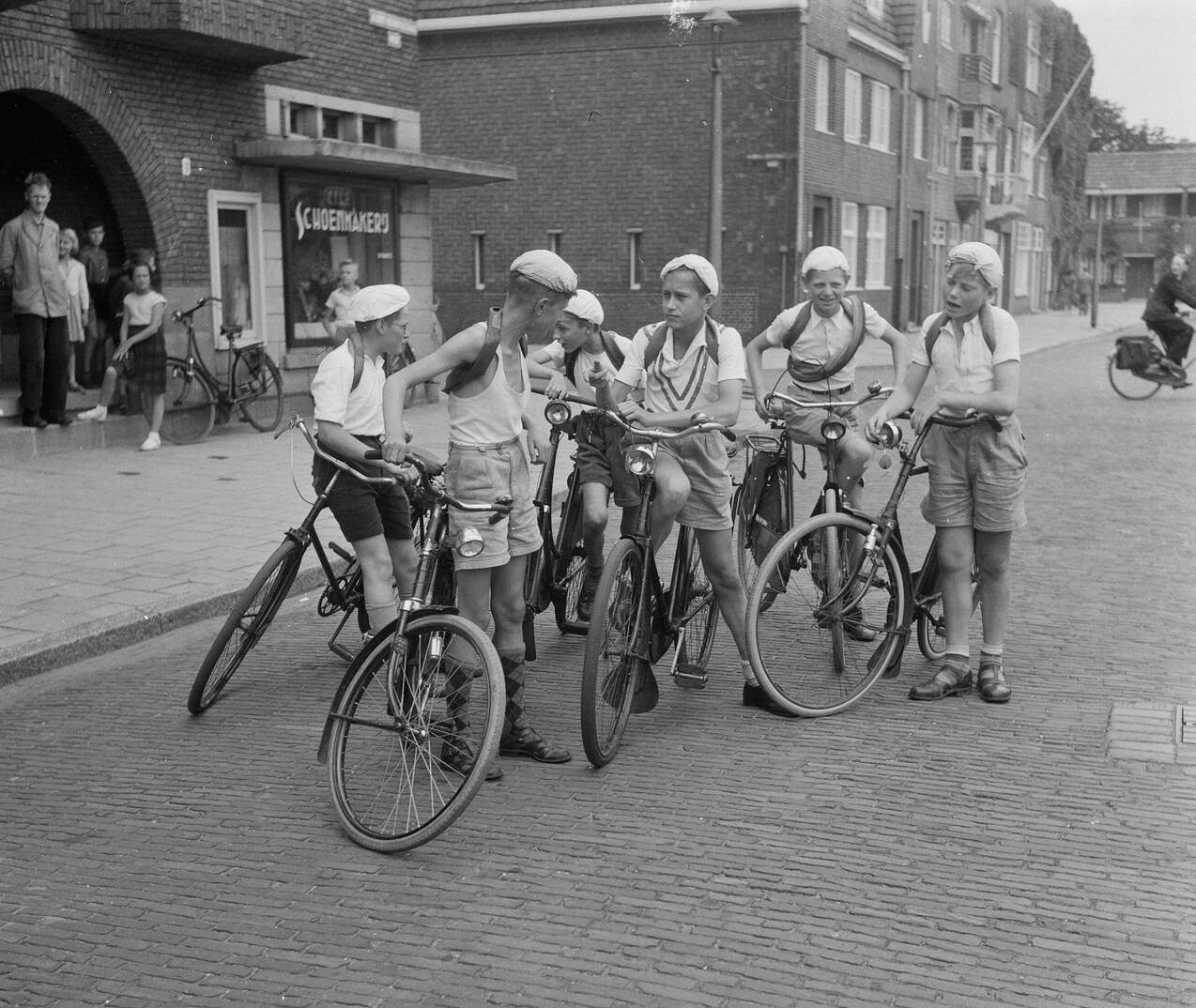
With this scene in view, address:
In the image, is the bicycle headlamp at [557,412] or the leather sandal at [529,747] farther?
the bicycle headlamp at [557,412]

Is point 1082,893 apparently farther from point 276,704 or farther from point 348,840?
point 276,704

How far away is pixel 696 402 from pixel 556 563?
4.39ft

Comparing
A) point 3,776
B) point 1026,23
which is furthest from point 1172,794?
point 1026,23

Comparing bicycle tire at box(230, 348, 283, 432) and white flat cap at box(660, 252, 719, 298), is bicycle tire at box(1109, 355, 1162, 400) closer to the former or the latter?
bicycle tire at box(230, 348, 283, 432)

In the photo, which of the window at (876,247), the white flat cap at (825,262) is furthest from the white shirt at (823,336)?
the window at (876,247)

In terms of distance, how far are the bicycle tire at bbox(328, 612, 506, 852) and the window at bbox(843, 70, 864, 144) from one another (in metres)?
30.3

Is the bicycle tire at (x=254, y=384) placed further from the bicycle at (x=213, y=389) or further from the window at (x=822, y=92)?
the window at (x=822, y=92)

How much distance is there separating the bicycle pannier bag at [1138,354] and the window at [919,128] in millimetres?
20864

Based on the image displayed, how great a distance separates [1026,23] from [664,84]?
19.2 m

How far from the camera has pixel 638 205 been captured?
3078 cm

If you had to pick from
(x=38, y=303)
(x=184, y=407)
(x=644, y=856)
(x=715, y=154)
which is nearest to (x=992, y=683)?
(x=644, y=856)

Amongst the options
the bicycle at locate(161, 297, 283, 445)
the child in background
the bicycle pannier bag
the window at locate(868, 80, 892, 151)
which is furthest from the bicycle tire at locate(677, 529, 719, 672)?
the window at locate(868, 80, 892, 151)

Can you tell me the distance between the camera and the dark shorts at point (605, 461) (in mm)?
6090

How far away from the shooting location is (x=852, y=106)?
110ft
